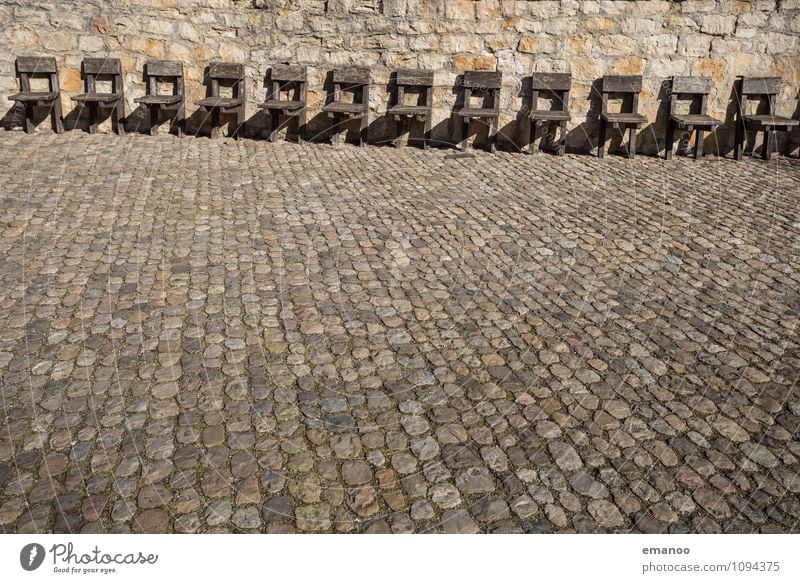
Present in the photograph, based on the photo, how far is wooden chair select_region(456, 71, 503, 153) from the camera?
28.3 ft

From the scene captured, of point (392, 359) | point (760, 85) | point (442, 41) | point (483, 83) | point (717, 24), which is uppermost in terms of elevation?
point (717, 24)

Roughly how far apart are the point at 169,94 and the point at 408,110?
3.23 meters

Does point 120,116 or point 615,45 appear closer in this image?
point 615,45

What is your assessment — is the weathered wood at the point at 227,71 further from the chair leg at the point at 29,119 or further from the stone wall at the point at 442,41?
the chair leg at the point at 29,119

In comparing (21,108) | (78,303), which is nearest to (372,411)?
(78,303)

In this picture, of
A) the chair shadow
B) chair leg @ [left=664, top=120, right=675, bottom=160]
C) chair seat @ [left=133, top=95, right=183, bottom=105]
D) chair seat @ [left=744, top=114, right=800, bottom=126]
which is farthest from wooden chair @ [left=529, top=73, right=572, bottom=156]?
the chair shadow

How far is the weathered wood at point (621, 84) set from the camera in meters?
8.55

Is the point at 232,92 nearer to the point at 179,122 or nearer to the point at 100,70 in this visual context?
the point at 179,122

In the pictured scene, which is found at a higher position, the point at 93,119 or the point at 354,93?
the point at 354,93

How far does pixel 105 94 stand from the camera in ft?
29.1

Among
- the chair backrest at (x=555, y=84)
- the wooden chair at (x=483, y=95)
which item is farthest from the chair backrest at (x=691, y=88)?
the wooden chair at (x=483, y=95)

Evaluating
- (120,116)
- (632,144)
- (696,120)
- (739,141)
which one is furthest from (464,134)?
(120,116)

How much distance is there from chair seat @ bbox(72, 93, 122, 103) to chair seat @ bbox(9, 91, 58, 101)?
1.02 ft

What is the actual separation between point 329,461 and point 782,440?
2130 mm
